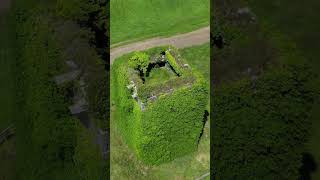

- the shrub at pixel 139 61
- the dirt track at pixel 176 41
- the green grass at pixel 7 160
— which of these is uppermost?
the shrub at pixel 139 61

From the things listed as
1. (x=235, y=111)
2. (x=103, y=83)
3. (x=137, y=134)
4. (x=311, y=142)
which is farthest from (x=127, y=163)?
(x=311, y=142)

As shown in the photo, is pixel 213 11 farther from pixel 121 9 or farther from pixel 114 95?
pixel 114 95

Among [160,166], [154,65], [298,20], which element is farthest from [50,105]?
[298,20]

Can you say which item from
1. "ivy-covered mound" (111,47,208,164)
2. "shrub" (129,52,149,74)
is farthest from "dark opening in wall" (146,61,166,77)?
"shrub" (129,52,149,74)

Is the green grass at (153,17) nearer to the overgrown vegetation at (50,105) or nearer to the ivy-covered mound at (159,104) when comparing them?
the overgrown vegetation at (50,105)

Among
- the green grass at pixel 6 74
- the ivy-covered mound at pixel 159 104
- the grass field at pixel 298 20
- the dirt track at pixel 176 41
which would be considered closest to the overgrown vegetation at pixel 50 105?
the green grass at pixel 6 74

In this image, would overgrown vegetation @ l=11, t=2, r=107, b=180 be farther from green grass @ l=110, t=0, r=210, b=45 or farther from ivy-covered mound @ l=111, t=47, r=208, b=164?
green grass @ l=110, t=0, r=210, b=45
